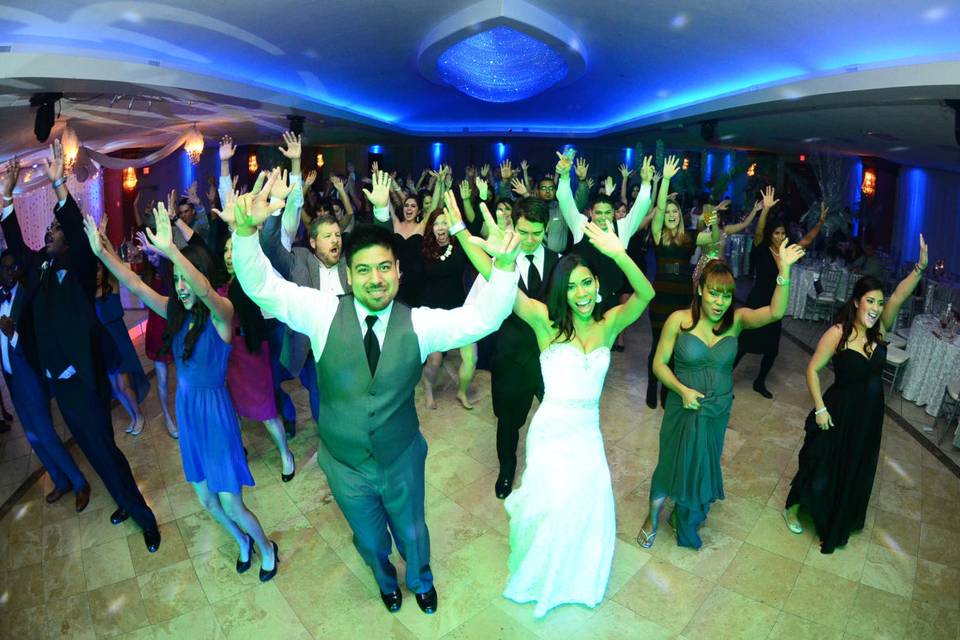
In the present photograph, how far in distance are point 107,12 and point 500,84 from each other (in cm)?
523

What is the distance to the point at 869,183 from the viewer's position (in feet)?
39.3

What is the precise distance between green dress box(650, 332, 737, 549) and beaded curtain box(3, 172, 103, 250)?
8.64 metres

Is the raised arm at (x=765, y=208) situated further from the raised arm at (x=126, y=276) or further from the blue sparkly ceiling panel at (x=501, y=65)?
the raised arm at (x=126, y=276)

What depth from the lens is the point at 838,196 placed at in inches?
420

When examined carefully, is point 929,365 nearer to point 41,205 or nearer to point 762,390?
point 762,390

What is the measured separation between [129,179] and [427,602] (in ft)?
35.9

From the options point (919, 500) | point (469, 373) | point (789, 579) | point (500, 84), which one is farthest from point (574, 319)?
point (500, 84)

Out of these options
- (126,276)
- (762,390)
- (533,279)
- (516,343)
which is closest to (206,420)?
(126,276)

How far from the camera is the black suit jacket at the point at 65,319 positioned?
9.43 feet

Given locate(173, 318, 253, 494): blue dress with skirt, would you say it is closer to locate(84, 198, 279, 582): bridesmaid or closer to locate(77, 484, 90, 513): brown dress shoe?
locate(84, 198, 279, 582): bridesmaid

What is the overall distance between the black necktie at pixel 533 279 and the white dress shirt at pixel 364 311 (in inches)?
44.3

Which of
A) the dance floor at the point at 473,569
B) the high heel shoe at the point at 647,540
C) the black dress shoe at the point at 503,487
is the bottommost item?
the dance floor at the point at 473,569

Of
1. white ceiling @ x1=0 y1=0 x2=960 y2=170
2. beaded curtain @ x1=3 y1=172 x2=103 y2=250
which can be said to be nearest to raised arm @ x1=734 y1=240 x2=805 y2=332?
white ceiling @ x1=0 y1=0 x2=960 y2=170

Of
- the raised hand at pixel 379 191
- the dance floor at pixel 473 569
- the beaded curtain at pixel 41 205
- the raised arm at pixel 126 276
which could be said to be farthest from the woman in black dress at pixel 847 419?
A: the beaded curtain at pixel 41 205
